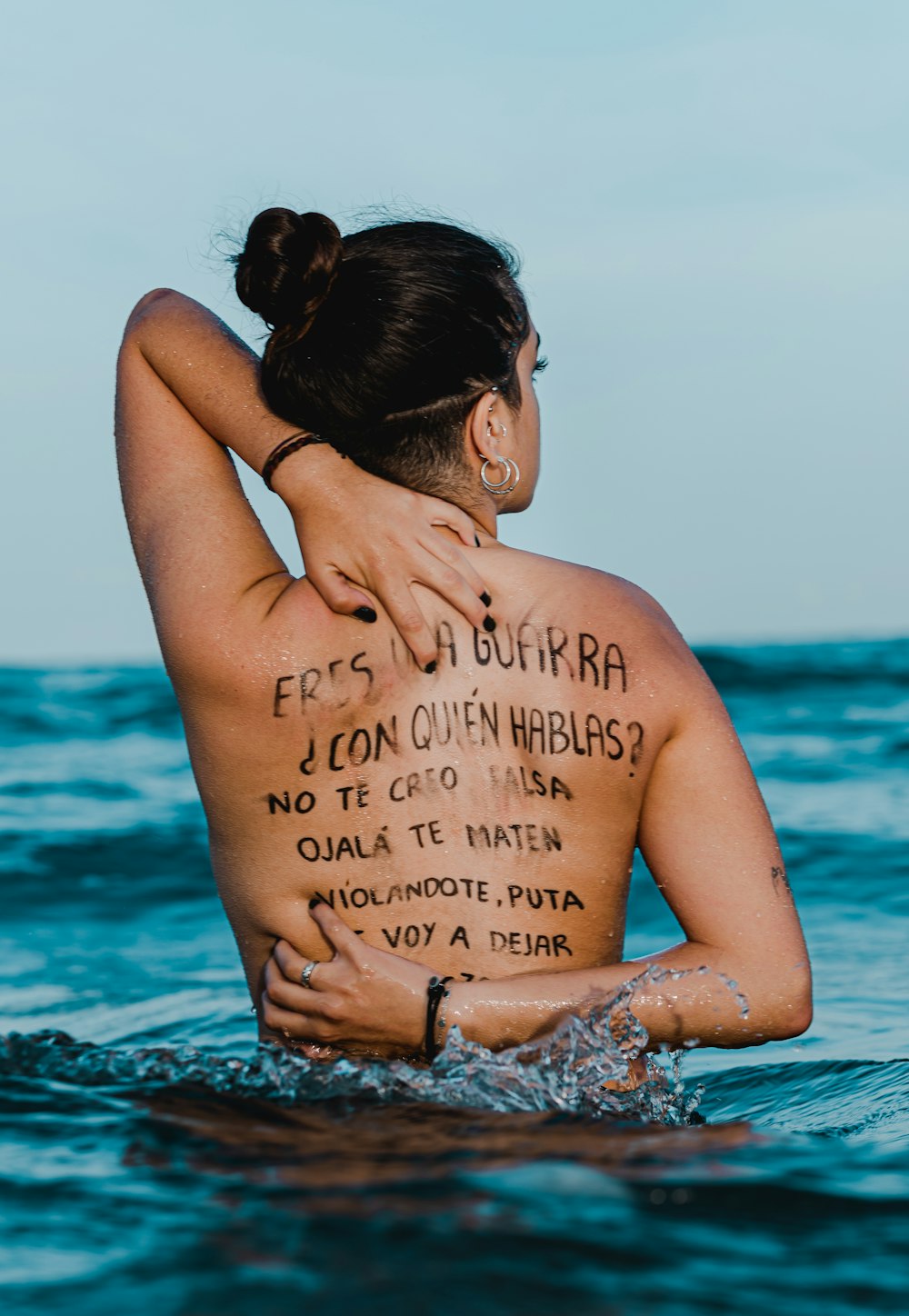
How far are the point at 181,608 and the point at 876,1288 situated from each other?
1492 millimetres

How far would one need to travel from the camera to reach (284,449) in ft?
8.49

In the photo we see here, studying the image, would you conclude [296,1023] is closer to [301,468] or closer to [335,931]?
[335,931]

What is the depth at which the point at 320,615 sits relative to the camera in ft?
8.15

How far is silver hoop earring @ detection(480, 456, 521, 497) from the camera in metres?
Answer: 2.58

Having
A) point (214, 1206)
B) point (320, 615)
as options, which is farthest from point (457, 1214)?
point (320, 615)

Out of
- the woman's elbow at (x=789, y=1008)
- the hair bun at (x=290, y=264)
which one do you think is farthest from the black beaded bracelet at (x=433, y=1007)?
the hair bun at (x=290, y=264)

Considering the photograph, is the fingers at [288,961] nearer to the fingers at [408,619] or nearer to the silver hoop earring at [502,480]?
the fingers at [408,619]

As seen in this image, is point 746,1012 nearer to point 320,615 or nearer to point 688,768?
point 688,768

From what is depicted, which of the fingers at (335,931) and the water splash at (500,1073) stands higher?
the fingers at (335,931)

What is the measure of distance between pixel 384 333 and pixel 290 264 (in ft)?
0.72

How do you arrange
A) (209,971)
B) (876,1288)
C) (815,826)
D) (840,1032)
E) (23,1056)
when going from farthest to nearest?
(815,826) → (209,971) → (840,1032) → (23,1056) → (876,1288)

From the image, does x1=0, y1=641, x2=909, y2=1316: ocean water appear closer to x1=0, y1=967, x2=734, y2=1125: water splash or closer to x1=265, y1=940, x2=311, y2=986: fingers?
x1=0, y1=967, x2=734, y2=1125: water splash

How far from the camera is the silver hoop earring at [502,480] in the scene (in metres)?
2.58

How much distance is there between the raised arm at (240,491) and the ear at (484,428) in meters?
0.12
